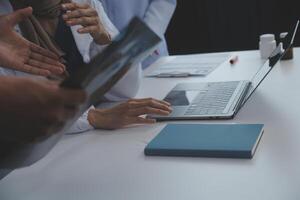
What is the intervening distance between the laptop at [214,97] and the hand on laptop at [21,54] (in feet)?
1.16

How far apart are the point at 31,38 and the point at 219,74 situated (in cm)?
75

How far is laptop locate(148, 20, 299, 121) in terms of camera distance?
51.6 inches

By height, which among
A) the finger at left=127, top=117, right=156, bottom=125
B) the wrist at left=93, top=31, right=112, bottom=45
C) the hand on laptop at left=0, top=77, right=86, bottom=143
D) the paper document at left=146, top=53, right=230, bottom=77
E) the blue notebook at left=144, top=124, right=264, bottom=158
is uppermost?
the hand on laptop at left=0, top=77, right=86, bottom=143

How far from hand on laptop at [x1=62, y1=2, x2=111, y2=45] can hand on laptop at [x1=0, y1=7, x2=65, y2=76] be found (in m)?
0.17

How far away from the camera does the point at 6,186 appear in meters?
1.05

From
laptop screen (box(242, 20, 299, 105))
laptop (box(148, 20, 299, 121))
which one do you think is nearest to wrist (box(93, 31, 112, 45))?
laptop (box(148, 20, 299, 121))

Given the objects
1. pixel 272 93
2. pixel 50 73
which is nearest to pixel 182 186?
pixel 50 73

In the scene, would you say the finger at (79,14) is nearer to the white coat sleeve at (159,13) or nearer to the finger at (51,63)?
the finger at (51,63)

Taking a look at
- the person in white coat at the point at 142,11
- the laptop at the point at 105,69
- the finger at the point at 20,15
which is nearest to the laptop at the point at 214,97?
the finger at the point at 20,15

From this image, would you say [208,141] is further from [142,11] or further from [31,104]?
[142,11]

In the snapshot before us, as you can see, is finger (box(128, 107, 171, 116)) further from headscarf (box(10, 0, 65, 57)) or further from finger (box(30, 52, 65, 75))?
headscarf (box(10, 0, 65, 57))

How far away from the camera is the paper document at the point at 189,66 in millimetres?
1859

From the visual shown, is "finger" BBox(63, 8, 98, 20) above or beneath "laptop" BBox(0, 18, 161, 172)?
beneath

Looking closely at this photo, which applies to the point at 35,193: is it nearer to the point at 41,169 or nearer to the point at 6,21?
the point at 41,169
